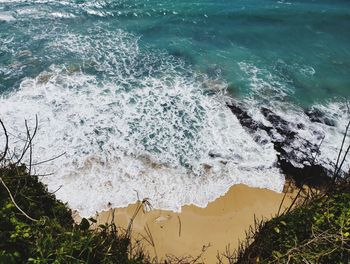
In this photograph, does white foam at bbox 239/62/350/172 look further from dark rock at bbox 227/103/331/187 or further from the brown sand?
the brown sand

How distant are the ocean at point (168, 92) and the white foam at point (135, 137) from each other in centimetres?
3

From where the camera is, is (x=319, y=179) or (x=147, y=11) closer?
(x=319, y=179)

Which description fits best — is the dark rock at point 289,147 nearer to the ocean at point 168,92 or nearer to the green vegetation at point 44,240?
the ocean at point 168,92

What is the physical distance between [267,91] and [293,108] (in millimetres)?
1211

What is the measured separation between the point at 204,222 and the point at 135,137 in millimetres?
3393

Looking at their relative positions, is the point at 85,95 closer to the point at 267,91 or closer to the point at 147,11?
the point at 267,91

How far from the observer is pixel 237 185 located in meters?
8.34

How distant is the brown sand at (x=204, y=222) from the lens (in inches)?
273

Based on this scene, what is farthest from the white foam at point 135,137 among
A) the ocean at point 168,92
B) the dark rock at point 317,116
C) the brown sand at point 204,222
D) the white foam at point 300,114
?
the dark rock at point 317,116

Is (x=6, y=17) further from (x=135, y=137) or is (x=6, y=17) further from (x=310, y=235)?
(x=310, y=235)

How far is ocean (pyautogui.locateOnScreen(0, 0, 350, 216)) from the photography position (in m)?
8.50

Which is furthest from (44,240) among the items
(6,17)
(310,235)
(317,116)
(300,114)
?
(6,17)

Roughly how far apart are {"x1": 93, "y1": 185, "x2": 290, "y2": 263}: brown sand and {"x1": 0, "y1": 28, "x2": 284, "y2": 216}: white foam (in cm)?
27

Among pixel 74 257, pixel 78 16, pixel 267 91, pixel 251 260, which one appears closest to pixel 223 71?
pixel 267 91
